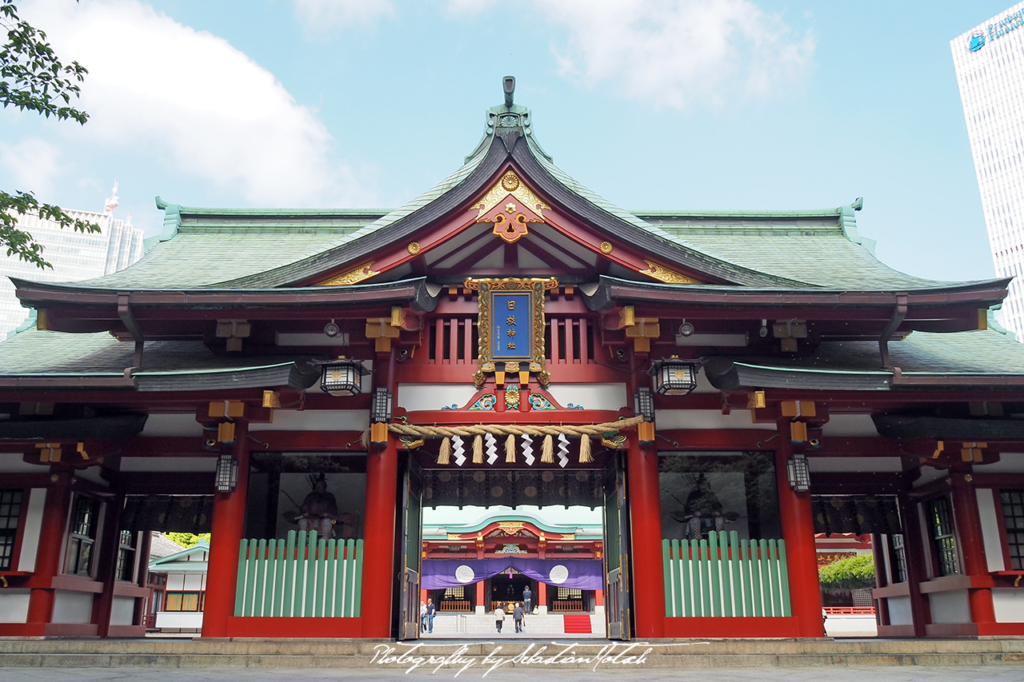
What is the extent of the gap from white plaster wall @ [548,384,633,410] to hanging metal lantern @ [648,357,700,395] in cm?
90

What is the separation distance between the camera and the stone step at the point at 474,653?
35.3ft

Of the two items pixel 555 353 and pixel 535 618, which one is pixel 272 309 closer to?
pixel 555 353

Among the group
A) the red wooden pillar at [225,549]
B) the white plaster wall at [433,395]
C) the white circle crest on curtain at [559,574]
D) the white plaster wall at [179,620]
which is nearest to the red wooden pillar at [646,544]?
the white plaster wall at [433,395]

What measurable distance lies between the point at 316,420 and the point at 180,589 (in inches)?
1215

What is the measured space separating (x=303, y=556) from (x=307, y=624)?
3.52 feet

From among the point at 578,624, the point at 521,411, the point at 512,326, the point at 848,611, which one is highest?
the point at 512,326

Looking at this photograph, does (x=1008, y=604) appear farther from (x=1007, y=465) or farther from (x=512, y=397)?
(x=512, y=397)

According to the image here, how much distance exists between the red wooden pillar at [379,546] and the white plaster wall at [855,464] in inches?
315

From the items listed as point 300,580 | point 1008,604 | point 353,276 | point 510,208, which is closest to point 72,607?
point 300,580

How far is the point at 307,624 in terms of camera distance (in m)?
12.4

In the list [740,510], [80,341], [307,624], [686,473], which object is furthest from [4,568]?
[740,510]

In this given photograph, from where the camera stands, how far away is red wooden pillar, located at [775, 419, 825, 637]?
12320 mm

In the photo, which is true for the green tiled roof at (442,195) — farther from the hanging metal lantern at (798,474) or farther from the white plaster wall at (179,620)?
the white plaster wall at (179,620)

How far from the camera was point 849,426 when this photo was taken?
557 inches
